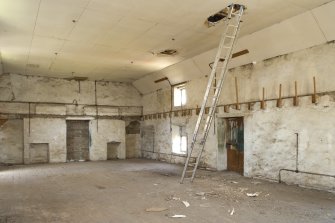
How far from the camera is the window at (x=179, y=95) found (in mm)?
11520

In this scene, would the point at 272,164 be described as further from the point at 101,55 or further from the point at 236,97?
the point at 101,55

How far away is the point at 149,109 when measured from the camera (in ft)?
46.0

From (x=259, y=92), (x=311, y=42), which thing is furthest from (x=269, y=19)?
(x=259, y=92)

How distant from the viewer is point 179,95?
11875 millimetres

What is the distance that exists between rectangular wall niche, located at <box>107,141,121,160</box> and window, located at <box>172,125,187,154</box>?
3512mm

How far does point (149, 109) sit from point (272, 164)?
7.69 meters

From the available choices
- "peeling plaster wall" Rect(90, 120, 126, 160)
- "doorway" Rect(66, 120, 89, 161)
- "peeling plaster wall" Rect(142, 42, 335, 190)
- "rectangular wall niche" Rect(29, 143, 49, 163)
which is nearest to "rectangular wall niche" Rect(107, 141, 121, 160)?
"peeling plaster wall" Rect(90, 120, 126, 160)

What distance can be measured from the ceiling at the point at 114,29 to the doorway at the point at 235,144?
2.53 metres

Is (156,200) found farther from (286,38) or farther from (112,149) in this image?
→ (112,149)

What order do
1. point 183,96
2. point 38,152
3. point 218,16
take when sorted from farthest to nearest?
1. point 38,152
2. point 183,96
3. point 218,16

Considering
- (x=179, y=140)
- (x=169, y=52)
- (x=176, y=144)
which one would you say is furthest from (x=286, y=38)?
(x=176, y=144)

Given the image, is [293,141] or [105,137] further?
[105,137]

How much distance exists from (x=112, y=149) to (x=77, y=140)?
177cm

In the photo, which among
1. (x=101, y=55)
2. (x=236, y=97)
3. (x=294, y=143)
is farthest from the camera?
(x=101, y=55)
